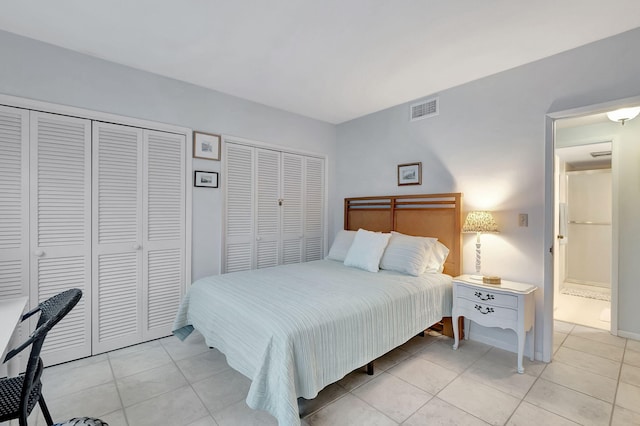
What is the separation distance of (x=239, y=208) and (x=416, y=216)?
208 cm

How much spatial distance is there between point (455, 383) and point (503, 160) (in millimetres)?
2018

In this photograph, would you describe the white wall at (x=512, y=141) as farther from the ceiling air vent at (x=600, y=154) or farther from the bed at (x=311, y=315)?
the ceiling air vent at (x=600, y=154)

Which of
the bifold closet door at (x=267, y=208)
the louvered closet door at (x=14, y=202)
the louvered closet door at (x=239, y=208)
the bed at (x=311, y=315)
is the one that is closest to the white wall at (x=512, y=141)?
the bed at (x=311, y=315)

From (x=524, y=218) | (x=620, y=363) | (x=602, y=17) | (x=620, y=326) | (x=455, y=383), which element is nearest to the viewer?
(x=602, y=17)

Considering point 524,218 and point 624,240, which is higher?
point 524,218

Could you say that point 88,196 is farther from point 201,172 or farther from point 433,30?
point 433,30

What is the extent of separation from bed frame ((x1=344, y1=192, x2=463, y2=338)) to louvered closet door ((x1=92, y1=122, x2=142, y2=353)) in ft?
8.64

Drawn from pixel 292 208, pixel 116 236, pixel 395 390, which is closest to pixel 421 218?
pixel 292 208

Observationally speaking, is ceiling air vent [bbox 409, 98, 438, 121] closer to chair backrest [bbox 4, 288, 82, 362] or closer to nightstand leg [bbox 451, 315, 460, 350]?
nightstand leg [bbox 451, 315, 460, 350]

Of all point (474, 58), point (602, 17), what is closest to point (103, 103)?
point (474, 58)

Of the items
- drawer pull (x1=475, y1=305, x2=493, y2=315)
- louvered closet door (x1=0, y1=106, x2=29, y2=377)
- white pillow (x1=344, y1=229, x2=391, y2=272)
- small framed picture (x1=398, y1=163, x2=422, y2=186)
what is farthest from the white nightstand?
louvered closet door (x1=0, y1=106, x2=29, y2=377)

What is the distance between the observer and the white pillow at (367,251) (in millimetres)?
3043

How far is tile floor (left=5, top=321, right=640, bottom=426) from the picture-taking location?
5.95ft

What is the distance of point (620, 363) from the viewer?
2.43 meters
